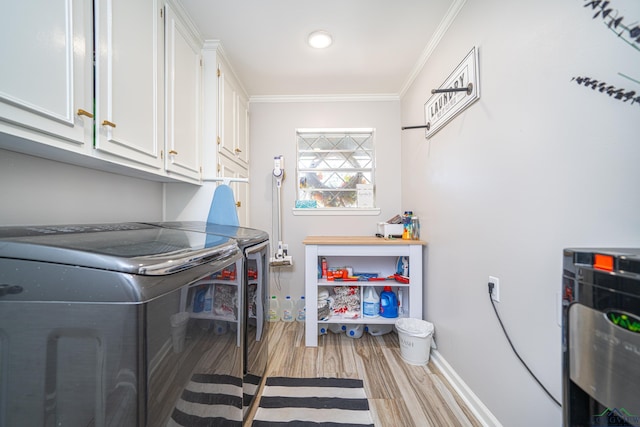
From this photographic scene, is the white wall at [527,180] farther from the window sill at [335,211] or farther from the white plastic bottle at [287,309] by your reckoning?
the white plastic bottle at [287,309]

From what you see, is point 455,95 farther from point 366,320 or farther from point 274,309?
point 274,309

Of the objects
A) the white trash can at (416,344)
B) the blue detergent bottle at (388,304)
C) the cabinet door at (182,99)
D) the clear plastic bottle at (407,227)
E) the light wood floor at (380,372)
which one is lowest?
the light wood floor at (380,372)

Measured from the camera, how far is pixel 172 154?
4.38 feet

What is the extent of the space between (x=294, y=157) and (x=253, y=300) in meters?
1.66

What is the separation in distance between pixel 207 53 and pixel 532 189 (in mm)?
2139

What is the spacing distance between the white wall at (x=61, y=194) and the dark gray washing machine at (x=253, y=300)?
243 mm

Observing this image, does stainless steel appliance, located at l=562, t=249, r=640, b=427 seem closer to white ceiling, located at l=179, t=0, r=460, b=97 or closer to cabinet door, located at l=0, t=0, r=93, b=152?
cabinet door, located at l=0, t=0, r=93, b=152

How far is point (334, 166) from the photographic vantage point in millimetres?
2633

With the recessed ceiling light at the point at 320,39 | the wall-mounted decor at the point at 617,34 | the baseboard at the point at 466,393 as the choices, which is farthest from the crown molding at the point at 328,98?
the baseboard at the point at 466,393

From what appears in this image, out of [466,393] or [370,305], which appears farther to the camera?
[370,305]

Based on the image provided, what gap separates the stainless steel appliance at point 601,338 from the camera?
41cm

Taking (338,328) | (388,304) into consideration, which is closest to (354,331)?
(338,328)

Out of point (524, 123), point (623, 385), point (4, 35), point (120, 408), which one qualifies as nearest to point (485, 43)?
point (524, 123)

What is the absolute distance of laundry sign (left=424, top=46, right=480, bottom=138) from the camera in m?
1.26
